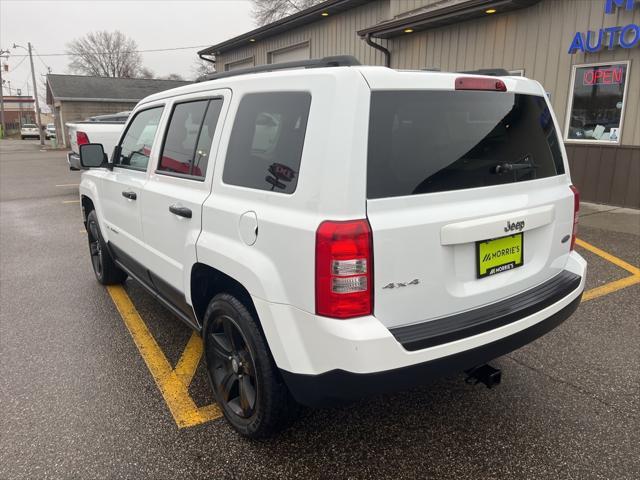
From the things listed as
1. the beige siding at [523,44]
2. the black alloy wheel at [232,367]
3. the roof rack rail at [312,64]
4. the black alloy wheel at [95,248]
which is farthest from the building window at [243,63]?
the black alloy wheel at [232,367]

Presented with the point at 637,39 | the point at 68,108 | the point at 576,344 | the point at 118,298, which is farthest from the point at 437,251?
the point at 68,108

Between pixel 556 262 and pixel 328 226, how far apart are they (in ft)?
4.89

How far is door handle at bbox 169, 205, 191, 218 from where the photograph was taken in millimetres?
2777

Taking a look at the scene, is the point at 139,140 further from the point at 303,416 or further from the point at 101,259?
the point at 303,416

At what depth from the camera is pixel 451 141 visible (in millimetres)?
2250

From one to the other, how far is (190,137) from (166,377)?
157 cm

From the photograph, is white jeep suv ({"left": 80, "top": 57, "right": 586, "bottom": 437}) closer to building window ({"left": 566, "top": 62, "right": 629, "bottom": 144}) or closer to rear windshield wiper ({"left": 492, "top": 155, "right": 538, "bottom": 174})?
rear windshield wiper ({"left": 492, "top": 155, "right": 538, "bottom": 174})

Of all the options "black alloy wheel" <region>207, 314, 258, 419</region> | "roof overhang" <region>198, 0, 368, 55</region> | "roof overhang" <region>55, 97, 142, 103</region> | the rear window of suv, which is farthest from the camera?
"roof overhang" <region>55, 97, 142, 103</region>

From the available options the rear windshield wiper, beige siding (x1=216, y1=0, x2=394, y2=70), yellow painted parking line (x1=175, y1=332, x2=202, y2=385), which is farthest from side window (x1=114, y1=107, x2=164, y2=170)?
beige siding (x1=216, y1=0, x2=394, y2=70)

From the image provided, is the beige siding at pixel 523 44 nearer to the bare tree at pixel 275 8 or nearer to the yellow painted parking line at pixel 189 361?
the yellow painted parking line at pixel 189 361

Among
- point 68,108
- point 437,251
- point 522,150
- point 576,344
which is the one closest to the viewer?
point 437,251

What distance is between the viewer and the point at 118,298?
4.76m

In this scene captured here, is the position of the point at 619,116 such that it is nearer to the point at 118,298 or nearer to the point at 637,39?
the point at 637,39

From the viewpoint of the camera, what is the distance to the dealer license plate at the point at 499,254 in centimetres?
227
